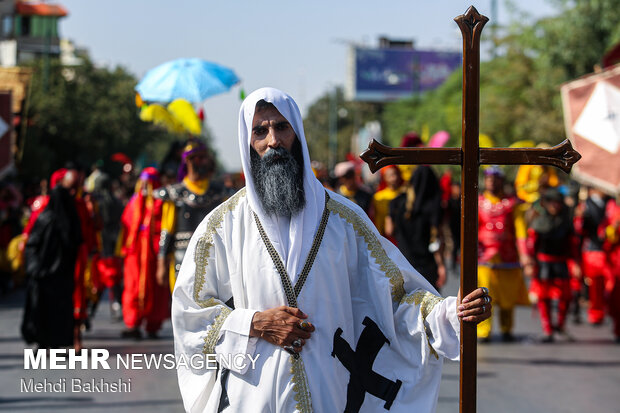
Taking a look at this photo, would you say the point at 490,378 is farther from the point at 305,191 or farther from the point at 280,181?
the point at 280,181

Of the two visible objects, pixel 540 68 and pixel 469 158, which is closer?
pixel 469 158

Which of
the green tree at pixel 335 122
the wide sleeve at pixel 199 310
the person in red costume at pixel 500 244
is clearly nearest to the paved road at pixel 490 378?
the person in red costume at pixel 500 244

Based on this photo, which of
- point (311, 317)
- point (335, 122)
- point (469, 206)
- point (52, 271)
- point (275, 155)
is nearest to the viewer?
point (469, 206)

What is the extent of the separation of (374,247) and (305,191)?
0.40m

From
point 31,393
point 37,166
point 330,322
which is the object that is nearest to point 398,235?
point 31,393

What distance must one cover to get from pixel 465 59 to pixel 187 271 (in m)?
1.52

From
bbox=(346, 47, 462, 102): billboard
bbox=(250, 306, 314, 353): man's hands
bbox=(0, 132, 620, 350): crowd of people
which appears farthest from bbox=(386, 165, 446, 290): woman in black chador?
bbox=(346, 47, 462, 102): billboard

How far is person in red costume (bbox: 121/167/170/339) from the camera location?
11094 millimetres

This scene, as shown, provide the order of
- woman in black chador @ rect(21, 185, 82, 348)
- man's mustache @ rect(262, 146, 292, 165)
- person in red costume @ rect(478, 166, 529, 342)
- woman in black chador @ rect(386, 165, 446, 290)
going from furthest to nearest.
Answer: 1. person in red costume @ rect(478, 166, 529, 342)
2. woman in black chador @ rect(386, 165, 446, 290)
3. woman in black chador @ rect(21, 185, 82, 348)
4. man's mustache @ rect(262, 146, 292, 165)

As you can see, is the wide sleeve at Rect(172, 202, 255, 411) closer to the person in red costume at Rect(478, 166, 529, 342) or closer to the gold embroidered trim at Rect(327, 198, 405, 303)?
the gold embroidered trim at Rect(327, 198, 405, 303)

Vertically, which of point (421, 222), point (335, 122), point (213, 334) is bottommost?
point (213, 334)

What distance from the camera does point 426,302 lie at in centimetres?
420

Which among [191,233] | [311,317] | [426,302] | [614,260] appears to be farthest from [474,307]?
[614,260]

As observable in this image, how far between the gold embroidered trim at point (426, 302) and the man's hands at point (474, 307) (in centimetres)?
30
